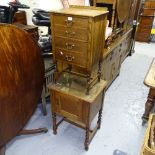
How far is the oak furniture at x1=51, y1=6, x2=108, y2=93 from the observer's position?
1.34m

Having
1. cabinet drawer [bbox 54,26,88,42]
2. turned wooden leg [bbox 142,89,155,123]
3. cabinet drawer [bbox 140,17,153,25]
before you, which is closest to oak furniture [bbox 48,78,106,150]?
cabinet drawer [bbox 54,26,88,42]

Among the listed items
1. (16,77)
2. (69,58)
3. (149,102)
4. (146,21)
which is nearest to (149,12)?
(146,21)

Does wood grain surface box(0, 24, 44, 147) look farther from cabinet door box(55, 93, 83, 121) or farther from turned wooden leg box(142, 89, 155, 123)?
turned wooden leg box(142, 89, 155, 123)

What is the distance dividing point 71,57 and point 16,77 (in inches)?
20.2

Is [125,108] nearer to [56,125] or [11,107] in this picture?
[56,125]

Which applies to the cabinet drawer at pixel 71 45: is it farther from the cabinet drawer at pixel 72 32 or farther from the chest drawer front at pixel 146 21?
the chest drawer front at pixel 146 21

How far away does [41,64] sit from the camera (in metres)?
1.82

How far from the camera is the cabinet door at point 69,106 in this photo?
1655 millimetres

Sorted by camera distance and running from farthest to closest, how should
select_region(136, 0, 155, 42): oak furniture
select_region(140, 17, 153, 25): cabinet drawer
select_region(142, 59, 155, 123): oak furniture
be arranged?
select_region(140, 17, 153, 25): cabinet drawer → select_region(136, 0, 155, 42): oak furniture → select_region(142, 59, 155, 123): oak furniture

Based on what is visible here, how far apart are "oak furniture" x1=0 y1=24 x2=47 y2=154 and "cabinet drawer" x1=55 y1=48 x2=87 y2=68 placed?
0.27 metres

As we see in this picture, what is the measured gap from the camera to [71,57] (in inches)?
60.0

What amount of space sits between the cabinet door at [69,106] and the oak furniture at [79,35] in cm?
20

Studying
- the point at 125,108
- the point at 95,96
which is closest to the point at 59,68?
the point at 95,96

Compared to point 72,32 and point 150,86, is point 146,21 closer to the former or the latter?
point 150,86
